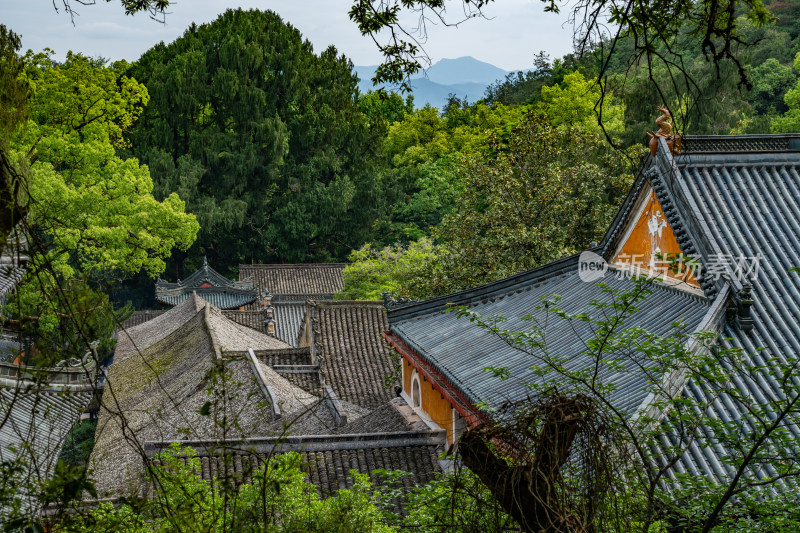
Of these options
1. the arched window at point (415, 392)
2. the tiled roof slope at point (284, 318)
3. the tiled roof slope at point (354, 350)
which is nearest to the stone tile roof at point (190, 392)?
the tiled roof slope at point (354, 350)

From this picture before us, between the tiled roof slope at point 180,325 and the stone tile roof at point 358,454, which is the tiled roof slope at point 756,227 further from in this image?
the tiled roof slope at point 180,325

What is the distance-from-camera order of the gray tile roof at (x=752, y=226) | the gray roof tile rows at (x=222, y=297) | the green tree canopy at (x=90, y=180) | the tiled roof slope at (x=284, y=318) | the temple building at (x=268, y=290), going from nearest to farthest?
1. the gray tile roof at (x=752, y=226)
2. the green tree canopy at (x=90, y=180)
3. the tiled roof slope at (x=284, y=318)
4. the temple building at (x=268, y=290)
5. the gray roof tile rows at (x=222, y=297)

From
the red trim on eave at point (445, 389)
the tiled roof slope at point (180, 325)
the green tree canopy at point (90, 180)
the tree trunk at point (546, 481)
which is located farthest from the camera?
the green tree canopy at point (90, 180)

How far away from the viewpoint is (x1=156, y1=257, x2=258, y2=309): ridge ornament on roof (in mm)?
34562

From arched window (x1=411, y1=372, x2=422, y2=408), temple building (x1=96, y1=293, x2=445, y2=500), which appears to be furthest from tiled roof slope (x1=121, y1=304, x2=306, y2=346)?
arched window (x1=411, y1=372, x2=422, y2=408)

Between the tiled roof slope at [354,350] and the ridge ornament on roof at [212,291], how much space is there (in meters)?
14.6

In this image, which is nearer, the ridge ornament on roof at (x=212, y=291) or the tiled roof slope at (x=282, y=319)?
the tiled roof slope at (x=282, y=319)

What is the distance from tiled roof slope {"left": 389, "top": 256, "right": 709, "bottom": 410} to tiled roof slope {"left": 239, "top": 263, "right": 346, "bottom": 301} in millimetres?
23069

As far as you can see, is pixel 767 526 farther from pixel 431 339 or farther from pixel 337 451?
pixel 431 339

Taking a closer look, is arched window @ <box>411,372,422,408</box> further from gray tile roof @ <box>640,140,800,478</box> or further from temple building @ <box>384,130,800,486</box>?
gray tile roof @ <box>640,140,800,478</box>

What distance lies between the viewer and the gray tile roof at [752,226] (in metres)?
7.31

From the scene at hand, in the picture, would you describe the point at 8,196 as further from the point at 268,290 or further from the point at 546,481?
the point at 268,290

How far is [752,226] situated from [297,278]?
1150 inches

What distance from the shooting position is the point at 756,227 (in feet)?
29.6
